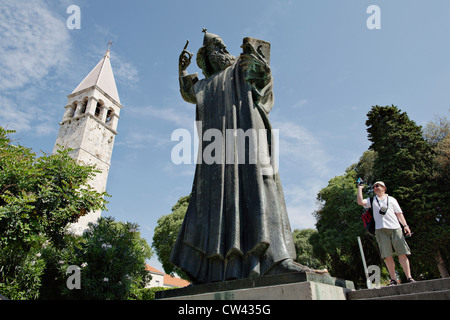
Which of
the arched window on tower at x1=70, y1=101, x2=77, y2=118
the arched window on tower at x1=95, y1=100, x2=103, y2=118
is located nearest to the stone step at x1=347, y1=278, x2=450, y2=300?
the arched window on tower at x1=95, y1=100, x2=103, y2=118

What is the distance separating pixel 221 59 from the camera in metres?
4.70

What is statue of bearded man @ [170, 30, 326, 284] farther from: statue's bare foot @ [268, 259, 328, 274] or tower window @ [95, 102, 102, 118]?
tower window @ [95, 102, 102, 118]

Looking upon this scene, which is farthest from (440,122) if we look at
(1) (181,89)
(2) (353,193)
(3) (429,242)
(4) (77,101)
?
(4) (77,101)

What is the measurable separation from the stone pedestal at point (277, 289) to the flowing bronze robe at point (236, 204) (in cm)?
22

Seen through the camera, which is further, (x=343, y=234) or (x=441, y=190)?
(x=343, y=234)

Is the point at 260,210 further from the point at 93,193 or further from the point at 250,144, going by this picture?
the point at 93,193

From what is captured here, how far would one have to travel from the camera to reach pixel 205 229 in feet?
10.9

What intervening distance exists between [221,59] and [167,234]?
93.4ft

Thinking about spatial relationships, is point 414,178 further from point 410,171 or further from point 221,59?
point 221,59

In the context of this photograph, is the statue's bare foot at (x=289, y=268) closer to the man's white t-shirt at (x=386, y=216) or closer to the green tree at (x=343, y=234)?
the man's white t-shirt at (x=386, y=216)

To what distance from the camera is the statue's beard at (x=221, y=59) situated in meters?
4.70

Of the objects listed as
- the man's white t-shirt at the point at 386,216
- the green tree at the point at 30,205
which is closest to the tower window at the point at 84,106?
the green tree at the point at 30,205

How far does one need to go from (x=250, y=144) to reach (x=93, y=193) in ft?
35.8

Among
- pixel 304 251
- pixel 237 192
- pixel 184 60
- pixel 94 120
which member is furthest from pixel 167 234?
pixel 237 192
